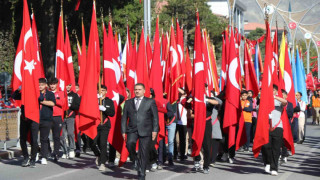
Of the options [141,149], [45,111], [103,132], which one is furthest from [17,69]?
[141,149]

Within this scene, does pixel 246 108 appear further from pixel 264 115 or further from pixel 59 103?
pixel 59 103

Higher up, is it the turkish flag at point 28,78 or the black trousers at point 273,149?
the turkish flag at point 28,78

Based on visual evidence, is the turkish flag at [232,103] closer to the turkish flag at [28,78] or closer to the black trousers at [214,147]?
the black trousers at [214,147]

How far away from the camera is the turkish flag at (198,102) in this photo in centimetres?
1300

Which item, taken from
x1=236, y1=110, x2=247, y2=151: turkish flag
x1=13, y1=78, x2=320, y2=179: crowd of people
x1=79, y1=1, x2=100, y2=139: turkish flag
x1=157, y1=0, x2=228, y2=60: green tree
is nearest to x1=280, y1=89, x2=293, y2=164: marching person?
x1=13, y1=78, x2=320, y2=179: crowd of people

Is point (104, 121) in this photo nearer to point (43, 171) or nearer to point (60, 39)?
point (43, 171)

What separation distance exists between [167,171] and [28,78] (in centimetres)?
354

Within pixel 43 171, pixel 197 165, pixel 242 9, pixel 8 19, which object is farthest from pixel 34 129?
pixel 242 9

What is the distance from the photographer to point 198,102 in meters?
13.2

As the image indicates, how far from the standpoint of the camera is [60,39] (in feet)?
56.4

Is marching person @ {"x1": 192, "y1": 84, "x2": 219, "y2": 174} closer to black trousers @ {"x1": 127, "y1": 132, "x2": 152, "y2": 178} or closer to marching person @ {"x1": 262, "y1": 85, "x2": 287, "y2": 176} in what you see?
marching person @ {"x1": 262, "y1": 85, "x2": 287, "y2": 176}

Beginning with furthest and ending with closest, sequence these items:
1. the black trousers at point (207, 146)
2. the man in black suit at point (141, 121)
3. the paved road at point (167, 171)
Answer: the black trousers at point (207, 146) → the paved road at point (167, 171) → the man in black suit at point (141, 121)

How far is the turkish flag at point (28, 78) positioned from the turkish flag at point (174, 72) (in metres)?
3.44

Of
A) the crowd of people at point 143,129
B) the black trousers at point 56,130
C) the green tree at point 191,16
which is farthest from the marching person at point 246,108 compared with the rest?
the green tree at point 191,16
